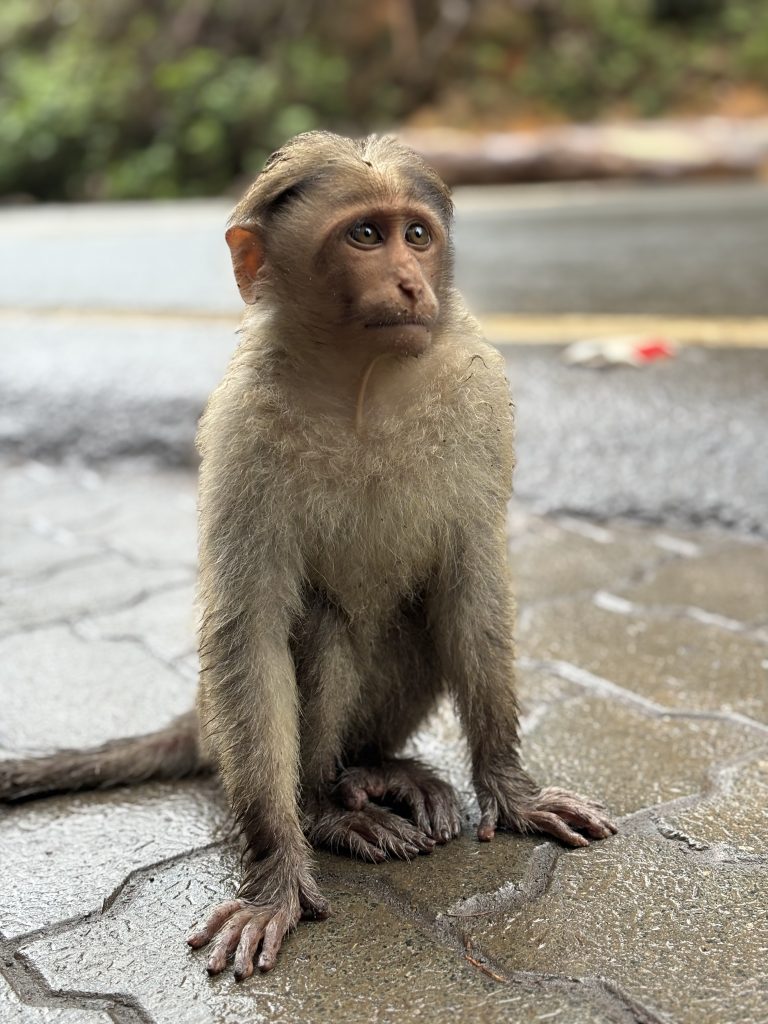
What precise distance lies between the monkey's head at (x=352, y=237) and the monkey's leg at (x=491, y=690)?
459 millimetres

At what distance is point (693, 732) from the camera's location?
286 cm

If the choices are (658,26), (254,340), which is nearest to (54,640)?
(254,340)

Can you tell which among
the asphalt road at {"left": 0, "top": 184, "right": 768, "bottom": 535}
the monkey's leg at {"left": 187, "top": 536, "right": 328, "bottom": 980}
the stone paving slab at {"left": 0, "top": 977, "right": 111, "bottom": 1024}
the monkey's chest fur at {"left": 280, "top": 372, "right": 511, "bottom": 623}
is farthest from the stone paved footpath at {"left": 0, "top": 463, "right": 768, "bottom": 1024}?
the asphalt road at {"left": 0, "top": 184, "right": 768, "bottom": 535}

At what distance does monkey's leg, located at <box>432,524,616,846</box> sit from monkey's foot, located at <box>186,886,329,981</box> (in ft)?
1.42

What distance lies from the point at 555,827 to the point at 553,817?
0.02m

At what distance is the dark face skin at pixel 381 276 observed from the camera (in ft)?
7.04

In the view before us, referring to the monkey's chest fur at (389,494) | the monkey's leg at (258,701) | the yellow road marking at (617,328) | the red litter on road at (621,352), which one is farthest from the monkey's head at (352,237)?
the yellow road marking at (617,328)

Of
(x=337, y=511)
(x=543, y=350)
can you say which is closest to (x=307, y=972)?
(x=337, y=511)

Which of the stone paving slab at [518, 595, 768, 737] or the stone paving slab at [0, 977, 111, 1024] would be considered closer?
the stone paving slab at [0, 977, 111, 1024]

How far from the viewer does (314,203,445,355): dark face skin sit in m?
2.14

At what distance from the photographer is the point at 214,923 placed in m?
2.15

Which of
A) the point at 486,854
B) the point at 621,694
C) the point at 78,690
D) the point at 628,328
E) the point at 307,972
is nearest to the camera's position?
the point at 307,972

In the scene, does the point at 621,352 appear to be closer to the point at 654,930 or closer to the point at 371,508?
the point at 371,508

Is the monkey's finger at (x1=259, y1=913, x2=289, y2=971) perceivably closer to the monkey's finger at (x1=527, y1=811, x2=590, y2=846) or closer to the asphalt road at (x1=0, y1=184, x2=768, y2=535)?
the monkey's finger at (x1=527, y1=811, x2=590, y2=846)
